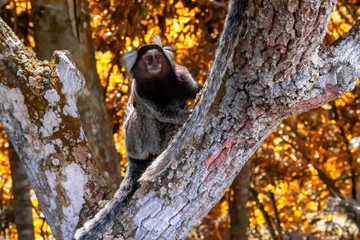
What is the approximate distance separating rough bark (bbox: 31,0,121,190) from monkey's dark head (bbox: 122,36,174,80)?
2.14ft

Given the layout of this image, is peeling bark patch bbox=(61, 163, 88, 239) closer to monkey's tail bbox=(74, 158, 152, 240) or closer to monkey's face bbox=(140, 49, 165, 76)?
monkey's tail bbox=(74, 158, 152, 240)

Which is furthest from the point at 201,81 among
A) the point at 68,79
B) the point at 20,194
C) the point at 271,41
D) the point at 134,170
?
the point at 271,41

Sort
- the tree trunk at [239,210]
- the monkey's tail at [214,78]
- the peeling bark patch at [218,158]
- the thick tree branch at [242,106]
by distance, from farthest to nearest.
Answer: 1. the tree trunk at [239,210]
2. the peeling bark patch at [218,158]
3. the monkey's tail at [214,78]
4. the thick tree branch at [242,106]

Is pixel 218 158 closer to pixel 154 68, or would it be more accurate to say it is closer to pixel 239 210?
pixel 154 68

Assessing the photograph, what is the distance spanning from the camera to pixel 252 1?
5.86 ft

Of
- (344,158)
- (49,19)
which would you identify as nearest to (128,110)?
(49,19)

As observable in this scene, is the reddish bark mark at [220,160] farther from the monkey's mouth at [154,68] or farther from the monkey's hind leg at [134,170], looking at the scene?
the monkey's mouth at [154,68]

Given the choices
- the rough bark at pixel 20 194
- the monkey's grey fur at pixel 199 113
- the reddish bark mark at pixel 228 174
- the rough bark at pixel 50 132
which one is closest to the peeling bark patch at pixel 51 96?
the rough bark at pixel 50 132

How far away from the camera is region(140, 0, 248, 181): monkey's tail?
1.99 m

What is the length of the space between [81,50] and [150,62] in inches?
39.2

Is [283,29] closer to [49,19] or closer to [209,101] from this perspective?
[209,101]

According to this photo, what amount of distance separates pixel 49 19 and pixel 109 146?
4.61ft

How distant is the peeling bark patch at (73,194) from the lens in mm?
2646

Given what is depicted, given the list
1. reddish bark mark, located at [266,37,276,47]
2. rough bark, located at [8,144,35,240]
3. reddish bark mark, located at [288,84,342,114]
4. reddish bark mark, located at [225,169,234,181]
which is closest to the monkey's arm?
reddish bark mark, located at [225,169,234,181]
